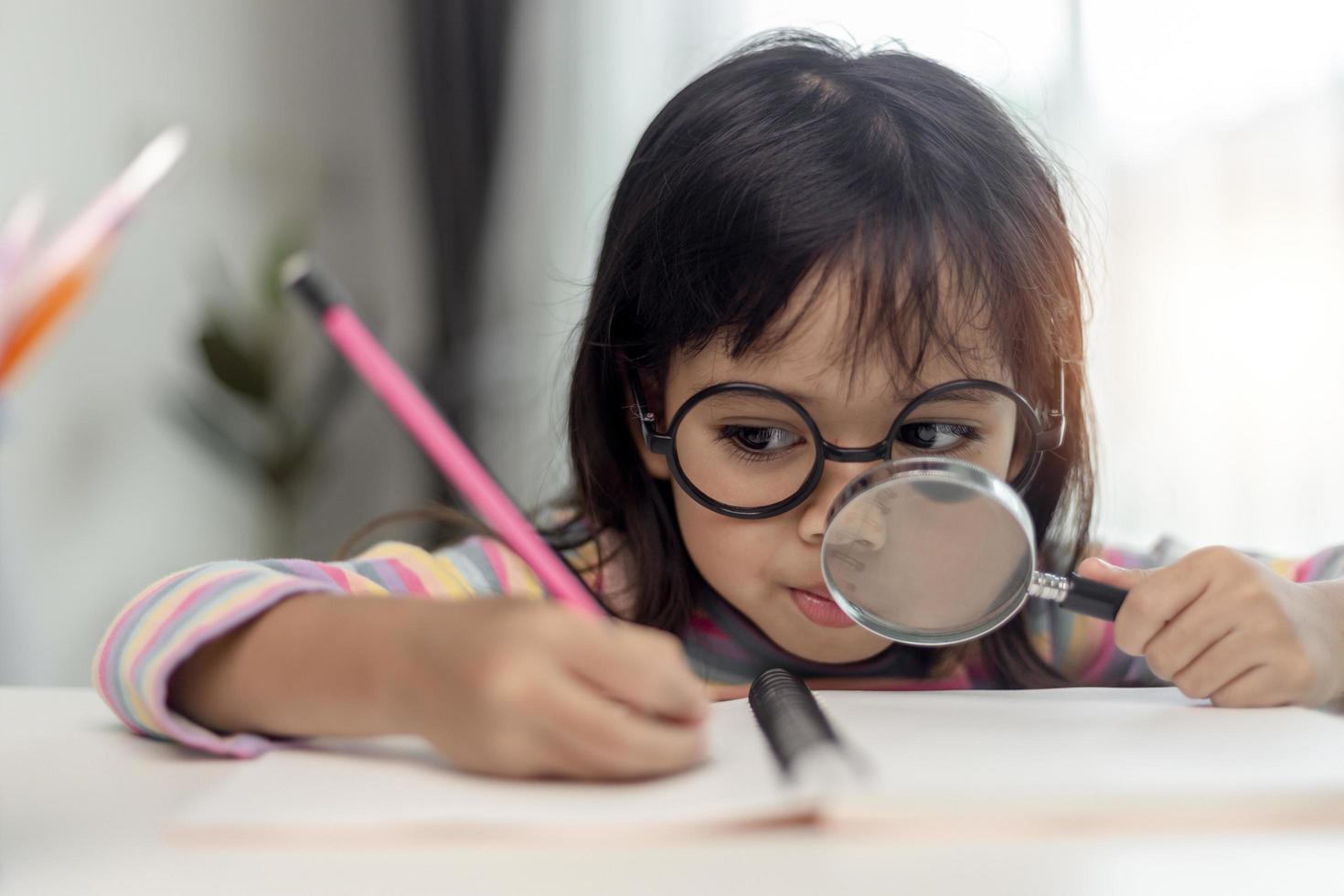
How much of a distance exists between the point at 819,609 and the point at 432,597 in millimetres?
427

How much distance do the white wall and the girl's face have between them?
47.1 inches

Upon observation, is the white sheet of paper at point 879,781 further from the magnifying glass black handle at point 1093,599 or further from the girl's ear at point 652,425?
the girl's ear at point 652,425

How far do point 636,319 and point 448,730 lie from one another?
633 millimetres

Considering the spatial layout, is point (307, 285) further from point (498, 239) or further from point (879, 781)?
point (498, 239)

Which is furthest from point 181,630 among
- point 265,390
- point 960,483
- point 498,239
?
point 498,239

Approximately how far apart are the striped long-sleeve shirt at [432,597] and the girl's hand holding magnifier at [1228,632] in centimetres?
38

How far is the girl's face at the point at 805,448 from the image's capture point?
3.48 feet

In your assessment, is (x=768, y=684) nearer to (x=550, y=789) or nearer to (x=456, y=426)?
(x=550, y=789)

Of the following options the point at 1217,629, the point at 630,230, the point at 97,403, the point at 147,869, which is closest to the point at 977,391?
the point at 1217,629

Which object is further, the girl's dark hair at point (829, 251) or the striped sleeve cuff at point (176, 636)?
the girl's dark hair at point (829, 251)

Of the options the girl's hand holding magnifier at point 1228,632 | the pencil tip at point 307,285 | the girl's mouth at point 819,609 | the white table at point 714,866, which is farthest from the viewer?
the girl's mouth at point 819,609

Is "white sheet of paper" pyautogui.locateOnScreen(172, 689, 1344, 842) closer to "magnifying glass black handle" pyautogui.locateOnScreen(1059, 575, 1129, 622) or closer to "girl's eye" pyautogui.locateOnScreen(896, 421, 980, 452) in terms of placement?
"magnifying glass black handle" pyautogui.locateOnScreen(1059, 575, 1129, 622)

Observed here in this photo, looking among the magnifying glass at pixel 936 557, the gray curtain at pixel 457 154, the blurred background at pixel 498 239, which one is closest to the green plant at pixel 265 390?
the blurred background at pixel 498 239

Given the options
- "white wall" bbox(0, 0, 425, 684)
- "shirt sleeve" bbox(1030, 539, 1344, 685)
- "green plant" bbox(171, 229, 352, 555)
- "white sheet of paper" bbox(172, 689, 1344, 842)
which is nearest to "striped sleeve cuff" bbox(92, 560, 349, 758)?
"white sheet of paper" bbox(172, 689, 1344, 842)
